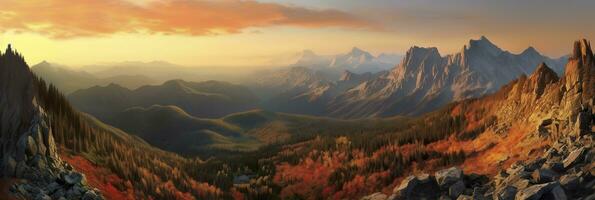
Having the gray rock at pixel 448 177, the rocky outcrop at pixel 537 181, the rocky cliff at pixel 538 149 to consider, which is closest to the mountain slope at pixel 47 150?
the rocky cliff at pixel 538 149

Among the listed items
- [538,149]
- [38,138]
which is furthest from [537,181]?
[38,138]

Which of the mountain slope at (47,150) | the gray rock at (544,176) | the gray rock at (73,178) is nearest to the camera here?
the gray rock at (544,176)

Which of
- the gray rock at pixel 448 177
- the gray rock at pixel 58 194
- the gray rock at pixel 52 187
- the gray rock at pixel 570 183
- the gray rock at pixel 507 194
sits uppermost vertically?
the gray rock at pixel 570 183

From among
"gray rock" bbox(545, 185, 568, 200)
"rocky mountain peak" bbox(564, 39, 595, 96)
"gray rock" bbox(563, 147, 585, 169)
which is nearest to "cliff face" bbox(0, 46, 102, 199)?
"gray rock" bbox(545, 185, 568, 200)

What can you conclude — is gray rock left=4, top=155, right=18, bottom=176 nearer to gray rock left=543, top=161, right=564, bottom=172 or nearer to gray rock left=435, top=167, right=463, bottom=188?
gray rock left=435, top=167, right=463, bottom=188

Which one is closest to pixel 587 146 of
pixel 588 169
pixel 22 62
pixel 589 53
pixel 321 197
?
pixel 588 169

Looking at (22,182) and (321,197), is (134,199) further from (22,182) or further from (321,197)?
(321,197)

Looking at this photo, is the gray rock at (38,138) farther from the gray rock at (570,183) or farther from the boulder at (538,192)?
the gray rock at (570,183)

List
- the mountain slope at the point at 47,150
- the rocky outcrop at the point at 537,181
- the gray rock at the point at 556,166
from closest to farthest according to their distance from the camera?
the rocky outcrop at the point at 537,181, the mountain slope at the point at 47,150, the gray rock at the point at 556,166
